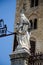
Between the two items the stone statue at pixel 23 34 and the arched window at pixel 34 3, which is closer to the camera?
the stone statue at pixel 23 34

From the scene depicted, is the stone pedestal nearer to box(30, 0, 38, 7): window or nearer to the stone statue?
the stone statue

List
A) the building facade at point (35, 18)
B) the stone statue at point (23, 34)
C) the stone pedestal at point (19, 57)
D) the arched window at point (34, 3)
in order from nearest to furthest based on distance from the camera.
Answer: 1. the stone pedestal at point (19, 57)
2. the stone statue at point (23, 34)
3. the building facade at point (35, 18)
4. the arched window at point (34, 3)

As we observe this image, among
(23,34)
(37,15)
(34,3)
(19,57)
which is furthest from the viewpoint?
(34,3)

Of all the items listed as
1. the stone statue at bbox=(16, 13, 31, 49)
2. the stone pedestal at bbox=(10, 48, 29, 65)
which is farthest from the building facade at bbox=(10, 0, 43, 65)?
the stone pedestal at bbox=(10, 48, 29, 65)

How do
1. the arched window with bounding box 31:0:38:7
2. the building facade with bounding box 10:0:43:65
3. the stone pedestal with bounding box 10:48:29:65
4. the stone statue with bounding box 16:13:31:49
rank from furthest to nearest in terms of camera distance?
the arched window with bounding box 31:0:38:7, the building facade with bounding box 10:0:43:65, the stone statue with bounding box 16:13:31:49, the stone pedestal with bounding box 10:48:29:65

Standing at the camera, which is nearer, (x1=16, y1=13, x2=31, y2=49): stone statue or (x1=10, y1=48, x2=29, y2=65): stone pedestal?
(x1=10, y1=48, x2=29, y2=65): stone pedestal

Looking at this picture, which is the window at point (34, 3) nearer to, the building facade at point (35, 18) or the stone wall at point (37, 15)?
the building facade at point (35, 18)

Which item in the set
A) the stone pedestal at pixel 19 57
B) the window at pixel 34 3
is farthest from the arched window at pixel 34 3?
the stone pedestal at pixel 19 57

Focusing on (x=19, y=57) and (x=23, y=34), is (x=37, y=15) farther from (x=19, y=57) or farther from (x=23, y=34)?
(x=19, y=57)

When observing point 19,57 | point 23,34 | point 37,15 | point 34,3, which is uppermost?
point 34,3

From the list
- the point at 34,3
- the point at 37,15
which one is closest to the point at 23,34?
the point at 37,15

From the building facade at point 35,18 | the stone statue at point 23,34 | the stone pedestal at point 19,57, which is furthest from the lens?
the building facade at point 35,18

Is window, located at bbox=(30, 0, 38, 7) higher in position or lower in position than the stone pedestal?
higher

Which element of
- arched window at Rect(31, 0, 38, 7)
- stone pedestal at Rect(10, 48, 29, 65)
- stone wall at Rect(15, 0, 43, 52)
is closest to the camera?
stone pedestal at Rect(10, 48, 29, 65)
